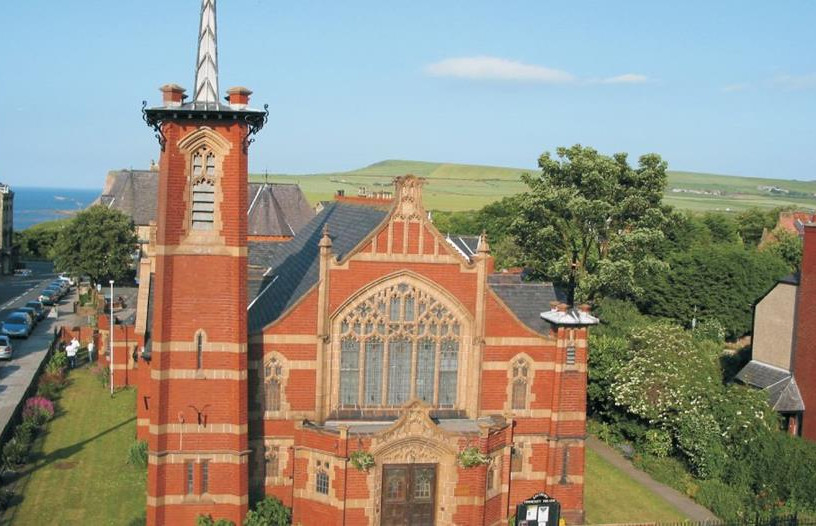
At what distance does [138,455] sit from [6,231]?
73.0 m

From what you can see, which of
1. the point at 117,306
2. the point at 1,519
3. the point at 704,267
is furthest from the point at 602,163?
the point at 1,519

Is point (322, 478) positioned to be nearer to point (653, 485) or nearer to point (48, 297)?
point (653, 485)

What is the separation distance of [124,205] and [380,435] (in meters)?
74.8

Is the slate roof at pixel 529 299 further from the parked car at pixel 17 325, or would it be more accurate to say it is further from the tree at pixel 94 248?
the tree at pixel 94 248

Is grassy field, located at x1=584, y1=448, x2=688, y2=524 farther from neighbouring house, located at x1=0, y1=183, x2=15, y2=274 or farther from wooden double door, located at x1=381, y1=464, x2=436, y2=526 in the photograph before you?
neighbouring house, located at x1=0, y1=183, x2=15, y2=274

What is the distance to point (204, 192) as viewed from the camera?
86.4ft

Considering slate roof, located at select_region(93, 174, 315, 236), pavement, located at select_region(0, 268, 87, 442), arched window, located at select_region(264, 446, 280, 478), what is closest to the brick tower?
arched window, located at select_region(264, 446, 280, 478)

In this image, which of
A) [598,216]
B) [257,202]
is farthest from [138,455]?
[257,202]

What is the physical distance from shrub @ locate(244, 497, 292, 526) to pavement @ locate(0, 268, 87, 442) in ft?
42.2

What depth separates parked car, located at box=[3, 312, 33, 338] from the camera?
5609 cm

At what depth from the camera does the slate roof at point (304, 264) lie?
1127 inches

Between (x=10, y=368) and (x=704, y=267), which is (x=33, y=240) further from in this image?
(x=704, y=267)

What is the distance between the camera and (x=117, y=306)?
5816cm

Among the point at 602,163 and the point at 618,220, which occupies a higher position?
the point at 602,163
